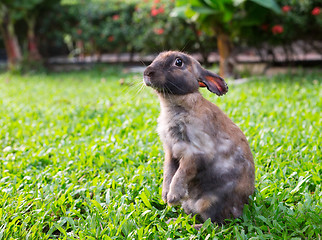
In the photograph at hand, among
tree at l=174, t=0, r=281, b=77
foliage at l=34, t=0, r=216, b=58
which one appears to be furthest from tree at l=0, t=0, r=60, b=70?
tree at l=174, t=0, r=281, b=77

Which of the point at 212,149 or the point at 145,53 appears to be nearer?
the point at 212,149

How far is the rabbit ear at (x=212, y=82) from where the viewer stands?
2.47m

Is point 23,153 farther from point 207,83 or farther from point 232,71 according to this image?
point 232,71

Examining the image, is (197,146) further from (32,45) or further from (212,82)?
(32,45)

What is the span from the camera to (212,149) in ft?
7.42

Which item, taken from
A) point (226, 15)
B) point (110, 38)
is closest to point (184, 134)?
point (226, 15)

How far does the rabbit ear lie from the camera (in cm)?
247

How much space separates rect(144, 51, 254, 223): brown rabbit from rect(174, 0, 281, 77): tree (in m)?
5.04

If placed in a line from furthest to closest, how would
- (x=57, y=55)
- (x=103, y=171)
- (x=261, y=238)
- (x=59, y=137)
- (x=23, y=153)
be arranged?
1. (x=57, y=55)
2. (x=59, y=137)
3. (x=23, y=153)
4. (x=103, y=171)
5. (x=261, y=238)

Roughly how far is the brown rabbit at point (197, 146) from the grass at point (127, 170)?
18 centimetres

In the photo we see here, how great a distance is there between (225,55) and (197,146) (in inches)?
260

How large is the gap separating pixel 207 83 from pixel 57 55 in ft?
47.5

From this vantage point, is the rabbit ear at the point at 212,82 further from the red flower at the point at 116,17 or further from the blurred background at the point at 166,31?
the red flower at the point at 116,17

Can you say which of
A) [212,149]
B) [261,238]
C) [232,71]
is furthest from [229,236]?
[232,71]
